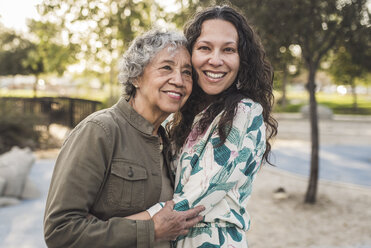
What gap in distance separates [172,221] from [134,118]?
585 mm

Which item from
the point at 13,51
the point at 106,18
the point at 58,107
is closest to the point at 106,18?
the point at 106,18

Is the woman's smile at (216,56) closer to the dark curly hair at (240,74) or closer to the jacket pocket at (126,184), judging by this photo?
the dark curly hair at (240,74)

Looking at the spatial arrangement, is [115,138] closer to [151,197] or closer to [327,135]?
[151,197]

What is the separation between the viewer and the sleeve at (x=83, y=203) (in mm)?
1686

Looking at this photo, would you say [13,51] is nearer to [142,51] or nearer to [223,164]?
[142,51]

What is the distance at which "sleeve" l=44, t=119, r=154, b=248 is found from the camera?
1686mm

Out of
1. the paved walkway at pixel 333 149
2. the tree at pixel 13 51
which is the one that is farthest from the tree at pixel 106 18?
the tree at pixel 13 51

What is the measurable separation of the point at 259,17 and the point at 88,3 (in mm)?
5114

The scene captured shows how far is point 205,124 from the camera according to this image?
7.16 ft

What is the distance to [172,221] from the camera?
74.1 inches

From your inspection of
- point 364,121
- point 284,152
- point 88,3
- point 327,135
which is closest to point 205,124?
point 88,3

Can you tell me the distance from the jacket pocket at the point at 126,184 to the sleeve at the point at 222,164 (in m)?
0.10

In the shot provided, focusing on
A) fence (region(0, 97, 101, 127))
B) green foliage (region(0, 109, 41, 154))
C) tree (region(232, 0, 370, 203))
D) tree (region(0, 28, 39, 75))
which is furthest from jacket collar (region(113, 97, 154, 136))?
tree (region(0, 28, 39, 75))

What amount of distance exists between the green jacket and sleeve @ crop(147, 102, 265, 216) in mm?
139
